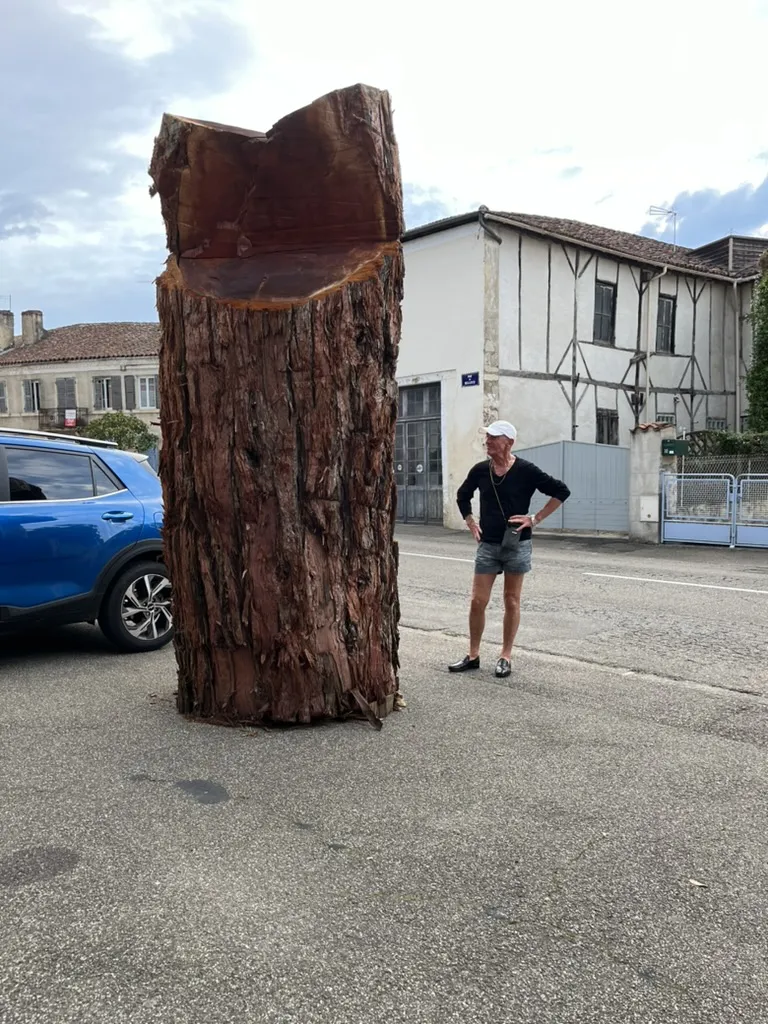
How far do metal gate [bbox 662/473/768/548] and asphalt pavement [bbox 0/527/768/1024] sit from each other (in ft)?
32.8

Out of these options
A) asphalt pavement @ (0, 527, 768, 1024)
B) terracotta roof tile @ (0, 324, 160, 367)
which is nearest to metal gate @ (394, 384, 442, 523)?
asphalt pavement @ (0, 527, 768, 1024)

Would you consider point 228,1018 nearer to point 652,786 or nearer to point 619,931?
point 619,931

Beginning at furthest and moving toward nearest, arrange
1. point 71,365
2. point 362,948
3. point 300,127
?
point 71,365, point 300,127, point 362,948

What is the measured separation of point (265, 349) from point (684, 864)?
283cm

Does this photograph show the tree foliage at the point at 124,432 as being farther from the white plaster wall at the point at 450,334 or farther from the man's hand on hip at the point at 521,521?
the man's hand on hip at the point at 521,521

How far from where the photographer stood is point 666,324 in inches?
961

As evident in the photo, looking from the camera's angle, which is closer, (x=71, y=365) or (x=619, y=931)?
(x=619, y=931)

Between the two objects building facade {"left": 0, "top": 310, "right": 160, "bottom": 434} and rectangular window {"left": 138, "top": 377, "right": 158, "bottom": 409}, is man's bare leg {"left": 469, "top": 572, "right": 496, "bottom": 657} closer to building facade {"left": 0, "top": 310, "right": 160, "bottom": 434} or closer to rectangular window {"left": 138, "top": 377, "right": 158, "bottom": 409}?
building facade {"left": 0, "top": 310, "right": 160, "bottom": 434}

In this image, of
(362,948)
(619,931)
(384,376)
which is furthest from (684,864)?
(384,376)

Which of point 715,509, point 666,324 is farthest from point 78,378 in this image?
point 715,509

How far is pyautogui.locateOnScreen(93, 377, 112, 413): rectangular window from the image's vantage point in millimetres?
48469

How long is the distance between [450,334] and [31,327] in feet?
131

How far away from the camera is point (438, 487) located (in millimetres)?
21484

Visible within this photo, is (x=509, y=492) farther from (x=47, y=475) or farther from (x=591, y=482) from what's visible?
(x=591, y=482)
